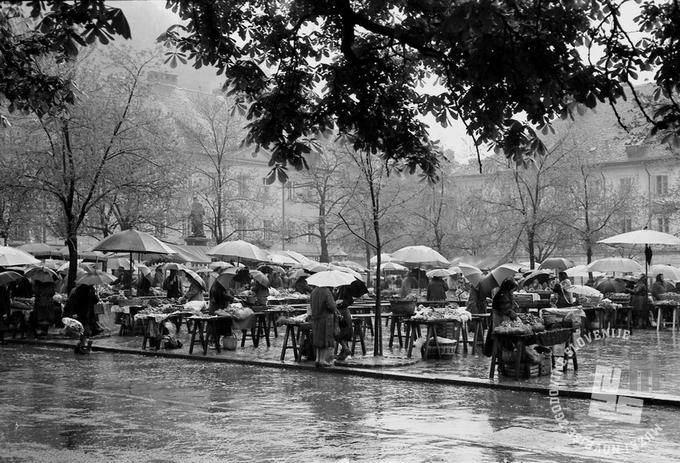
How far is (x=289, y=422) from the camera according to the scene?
10914 mm

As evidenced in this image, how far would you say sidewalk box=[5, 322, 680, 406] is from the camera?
1394cm

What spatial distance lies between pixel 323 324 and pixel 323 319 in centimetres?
12

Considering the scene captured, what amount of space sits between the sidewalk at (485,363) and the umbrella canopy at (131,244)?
2671mm

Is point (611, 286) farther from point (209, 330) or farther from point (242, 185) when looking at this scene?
point (242, 185)

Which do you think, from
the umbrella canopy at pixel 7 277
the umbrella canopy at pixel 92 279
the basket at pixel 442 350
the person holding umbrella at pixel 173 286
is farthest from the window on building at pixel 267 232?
the basket at pixel 442 350

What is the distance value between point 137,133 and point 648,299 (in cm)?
1821

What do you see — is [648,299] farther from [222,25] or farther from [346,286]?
[222,25]

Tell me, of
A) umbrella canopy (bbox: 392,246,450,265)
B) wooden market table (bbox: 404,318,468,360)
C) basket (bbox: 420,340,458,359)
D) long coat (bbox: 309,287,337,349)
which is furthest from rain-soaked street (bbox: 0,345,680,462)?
umbrella canopy (bbox: 392,246,450,265)

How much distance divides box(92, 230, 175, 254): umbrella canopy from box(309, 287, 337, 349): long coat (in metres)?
7.97

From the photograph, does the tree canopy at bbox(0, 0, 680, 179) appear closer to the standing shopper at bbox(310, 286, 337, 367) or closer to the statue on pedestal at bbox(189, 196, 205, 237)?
the standing shopper at bbox(310, 286, 337, 367)

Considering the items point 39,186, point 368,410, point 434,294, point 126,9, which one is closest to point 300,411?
point 368,410

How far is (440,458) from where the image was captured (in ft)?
28.2

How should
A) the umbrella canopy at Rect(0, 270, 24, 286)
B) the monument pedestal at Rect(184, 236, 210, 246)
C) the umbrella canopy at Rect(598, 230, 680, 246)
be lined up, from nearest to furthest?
the umbrella canopy at Rect(0, 270, 24, 286) → the umbrella canopy at Rect(598, 230, 680, 246) → the monument pedestal at Rect(184, 236, 210, 246)

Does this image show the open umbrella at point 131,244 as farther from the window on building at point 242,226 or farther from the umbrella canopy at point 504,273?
the window on building at point 242,226
